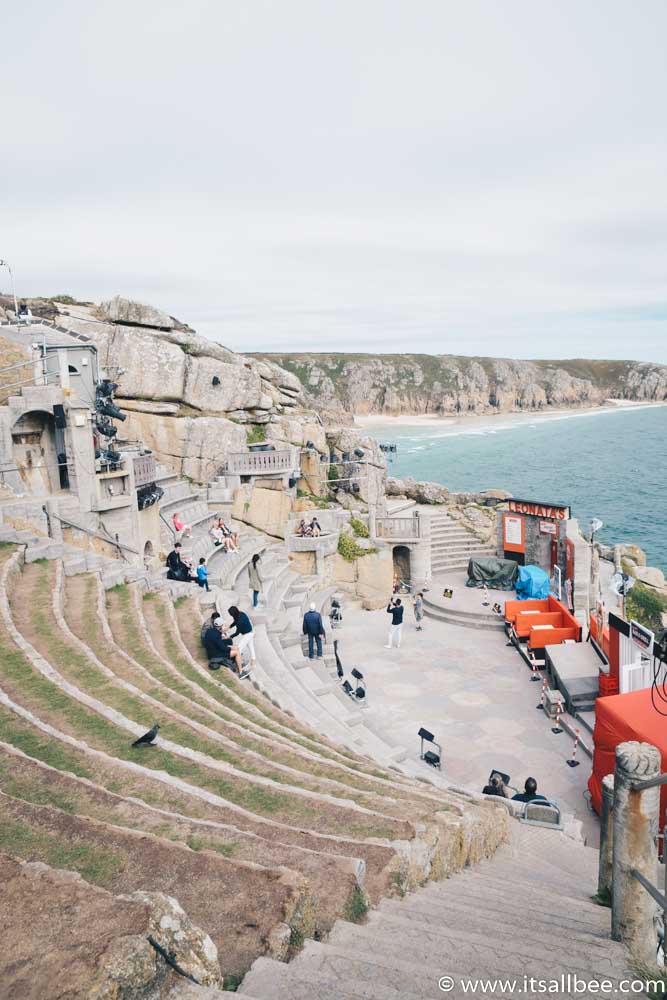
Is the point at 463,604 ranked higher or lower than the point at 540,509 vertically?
lower

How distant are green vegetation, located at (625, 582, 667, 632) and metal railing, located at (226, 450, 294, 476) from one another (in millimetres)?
17620

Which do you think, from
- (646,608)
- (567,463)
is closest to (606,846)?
(646,608)

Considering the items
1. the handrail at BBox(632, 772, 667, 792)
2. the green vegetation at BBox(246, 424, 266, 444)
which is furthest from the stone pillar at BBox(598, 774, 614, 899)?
the green vegetation at BBox(246, 424, 266, 444)

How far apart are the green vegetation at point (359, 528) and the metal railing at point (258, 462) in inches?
183

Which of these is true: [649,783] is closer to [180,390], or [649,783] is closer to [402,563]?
[402,563]

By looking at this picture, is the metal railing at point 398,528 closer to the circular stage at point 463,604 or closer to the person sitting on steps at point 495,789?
the circular stage at point 463,604

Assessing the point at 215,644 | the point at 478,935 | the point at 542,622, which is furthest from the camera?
the point at 542,622

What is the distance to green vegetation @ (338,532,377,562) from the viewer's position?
27.4 metres

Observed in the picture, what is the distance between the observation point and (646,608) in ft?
93.3

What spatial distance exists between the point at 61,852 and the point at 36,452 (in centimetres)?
1755

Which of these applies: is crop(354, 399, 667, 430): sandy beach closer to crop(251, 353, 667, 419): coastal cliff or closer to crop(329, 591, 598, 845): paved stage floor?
crop(251, 353, 667, 419): coastal cliff

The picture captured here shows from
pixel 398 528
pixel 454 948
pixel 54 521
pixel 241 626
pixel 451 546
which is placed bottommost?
pixel 451 546

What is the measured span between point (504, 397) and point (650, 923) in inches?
7208

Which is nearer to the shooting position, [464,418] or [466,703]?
[466,703]
